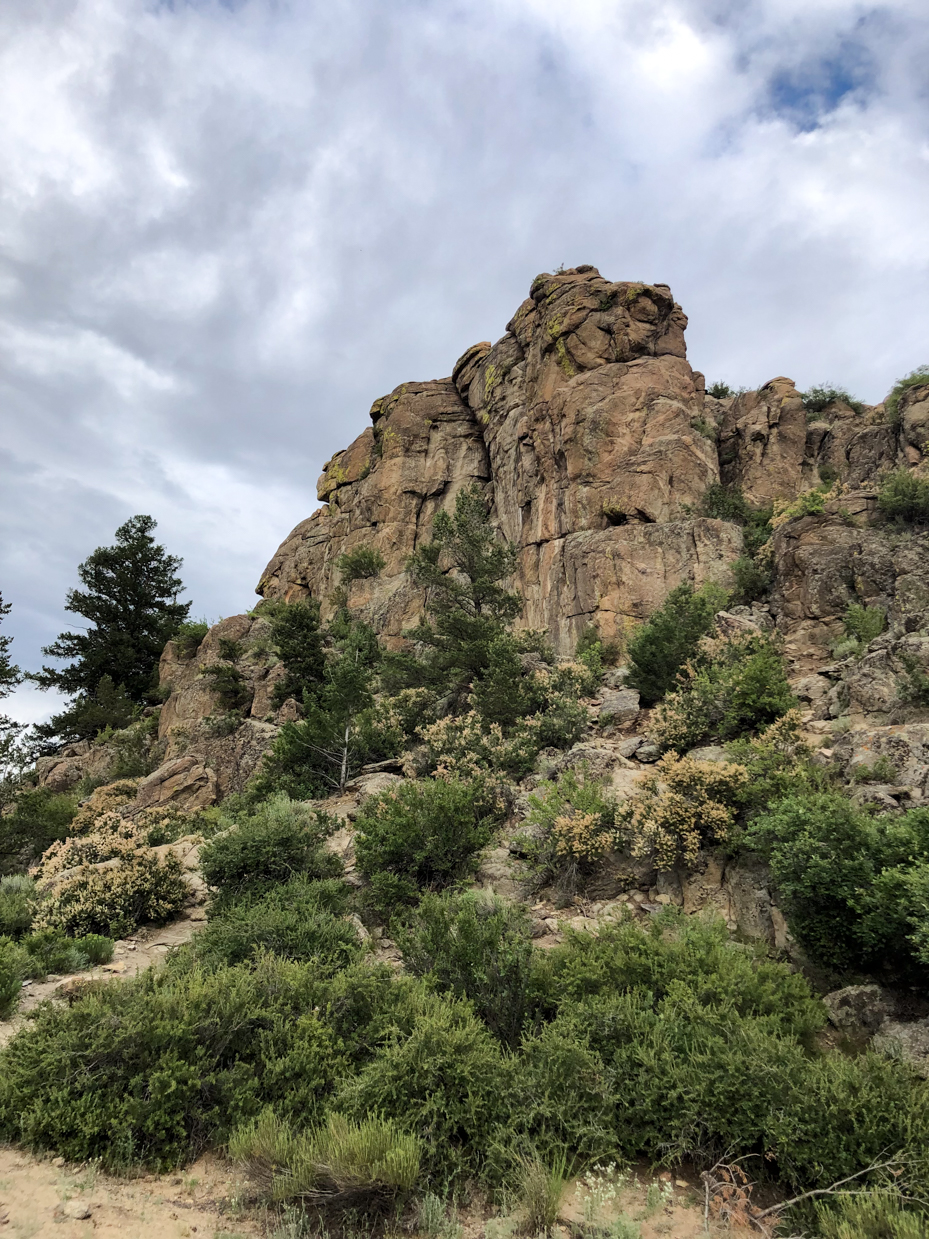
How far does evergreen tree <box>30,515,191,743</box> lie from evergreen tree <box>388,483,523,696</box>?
68.7ft

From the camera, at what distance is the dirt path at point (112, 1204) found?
3592mm

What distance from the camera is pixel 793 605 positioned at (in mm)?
17953

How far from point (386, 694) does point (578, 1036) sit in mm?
15803

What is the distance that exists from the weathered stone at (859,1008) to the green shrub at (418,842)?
5.46 meters

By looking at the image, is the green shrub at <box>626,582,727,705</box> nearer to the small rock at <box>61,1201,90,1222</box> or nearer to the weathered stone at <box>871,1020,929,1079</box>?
the weathered stone at <box>871,1020,929,1079</box>

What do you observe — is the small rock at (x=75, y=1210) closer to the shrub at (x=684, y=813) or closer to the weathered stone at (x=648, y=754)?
the shrub at (x=684, y=813)

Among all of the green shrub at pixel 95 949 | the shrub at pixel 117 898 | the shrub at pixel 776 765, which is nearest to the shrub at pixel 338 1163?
the green shrub at pixel 95 949

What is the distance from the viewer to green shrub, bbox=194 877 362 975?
7.31 metres

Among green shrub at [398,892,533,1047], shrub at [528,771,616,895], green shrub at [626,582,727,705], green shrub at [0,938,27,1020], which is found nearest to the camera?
green shrub at [398,892,533,1047]

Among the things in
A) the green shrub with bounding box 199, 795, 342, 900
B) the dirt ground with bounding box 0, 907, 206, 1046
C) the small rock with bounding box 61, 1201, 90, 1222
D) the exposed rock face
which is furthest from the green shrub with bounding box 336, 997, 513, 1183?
the exposed rock face

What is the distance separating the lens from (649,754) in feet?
39.3

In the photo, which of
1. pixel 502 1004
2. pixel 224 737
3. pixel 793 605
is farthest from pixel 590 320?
pixel 502 1004

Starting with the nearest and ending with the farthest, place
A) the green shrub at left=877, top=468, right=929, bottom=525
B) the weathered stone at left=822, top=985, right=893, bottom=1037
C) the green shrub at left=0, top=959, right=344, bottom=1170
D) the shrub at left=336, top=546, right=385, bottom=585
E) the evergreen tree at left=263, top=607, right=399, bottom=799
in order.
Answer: the green shrub at left=0, top=959, right=344, bottom=1170 < the weathered stone at left=822, top=985, right=893, bottom=1037 < the evergreen tree at left=263, top=607, right=399, bottom=799 < the green shrub at left=877, top=468, right=929, bottom=525 < the shrub at left=336, top=546, right=385, bottom=585

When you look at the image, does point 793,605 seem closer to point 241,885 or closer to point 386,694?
point 386,694
